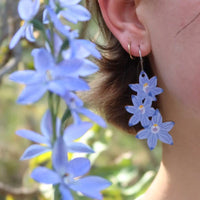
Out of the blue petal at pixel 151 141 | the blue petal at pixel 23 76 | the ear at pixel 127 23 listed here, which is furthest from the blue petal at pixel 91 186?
the ear at pixel 127 23

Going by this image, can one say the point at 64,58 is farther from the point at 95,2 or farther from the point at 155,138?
the point at 95,2

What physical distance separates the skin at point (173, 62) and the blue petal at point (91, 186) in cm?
49

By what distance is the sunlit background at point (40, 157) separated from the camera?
5.92ft

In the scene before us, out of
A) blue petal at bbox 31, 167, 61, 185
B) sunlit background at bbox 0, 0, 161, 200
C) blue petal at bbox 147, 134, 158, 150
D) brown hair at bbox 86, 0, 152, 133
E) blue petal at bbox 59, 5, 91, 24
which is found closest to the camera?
blue petal at bbox 31, 167, 61, 185

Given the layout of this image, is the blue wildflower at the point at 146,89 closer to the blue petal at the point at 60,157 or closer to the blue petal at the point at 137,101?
the blue petal at the point at 137,101

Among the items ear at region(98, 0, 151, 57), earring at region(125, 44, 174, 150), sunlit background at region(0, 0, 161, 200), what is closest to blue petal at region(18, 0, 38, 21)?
earring at region(125, 44, 174, 150)

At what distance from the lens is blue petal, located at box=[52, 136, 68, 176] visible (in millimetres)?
467

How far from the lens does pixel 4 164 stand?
3904 millimetres

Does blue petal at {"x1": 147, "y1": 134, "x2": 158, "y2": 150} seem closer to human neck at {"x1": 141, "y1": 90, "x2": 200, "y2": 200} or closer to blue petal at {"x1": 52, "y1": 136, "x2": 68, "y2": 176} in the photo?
human neck at {"x1": 141, "y1": 90, "x2": 200, "y2": 200}

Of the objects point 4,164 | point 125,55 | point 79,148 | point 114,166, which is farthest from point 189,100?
point 4,164

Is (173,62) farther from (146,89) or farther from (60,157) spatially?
(60,157)

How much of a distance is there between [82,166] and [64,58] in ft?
0.39

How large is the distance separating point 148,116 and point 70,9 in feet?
1.21

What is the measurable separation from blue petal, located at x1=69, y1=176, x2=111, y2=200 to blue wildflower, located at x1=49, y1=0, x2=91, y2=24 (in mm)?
203
